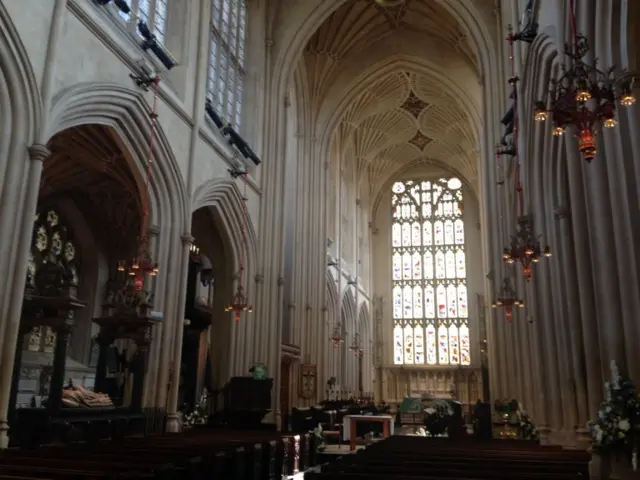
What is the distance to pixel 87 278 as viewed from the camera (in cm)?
1733

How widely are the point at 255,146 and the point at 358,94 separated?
858 centimetres

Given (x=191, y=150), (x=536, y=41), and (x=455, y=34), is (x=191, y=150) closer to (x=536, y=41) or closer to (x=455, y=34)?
(x=536, y=41)

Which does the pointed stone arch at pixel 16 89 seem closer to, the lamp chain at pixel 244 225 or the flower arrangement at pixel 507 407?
the lamp chain at pixel 244 225

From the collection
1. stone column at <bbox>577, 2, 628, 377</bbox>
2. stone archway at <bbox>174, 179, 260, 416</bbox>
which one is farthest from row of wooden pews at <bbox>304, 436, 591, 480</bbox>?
stone archway at <bbox>174, 179, 260, 416</bbox>

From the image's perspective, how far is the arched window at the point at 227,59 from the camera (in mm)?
16234

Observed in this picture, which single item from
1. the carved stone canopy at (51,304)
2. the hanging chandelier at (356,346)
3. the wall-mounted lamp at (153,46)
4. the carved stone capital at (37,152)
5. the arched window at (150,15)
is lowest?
the carved stone canopy at (51,304)

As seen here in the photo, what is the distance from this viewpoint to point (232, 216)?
16344 millimetres

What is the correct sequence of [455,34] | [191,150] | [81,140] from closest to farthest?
1. [81,140]
2. [191,150]
3. [455,34]

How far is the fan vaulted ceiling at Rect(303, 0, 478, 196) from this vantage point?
23156 millimetres

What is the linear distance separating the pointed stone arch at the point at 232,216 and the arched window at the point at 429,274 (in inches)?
756

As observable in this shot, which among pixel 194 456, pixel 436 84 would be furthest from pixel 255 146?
pixel 194 456

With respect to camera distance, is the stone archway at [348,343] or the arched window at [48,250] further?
the stone archway at [348,343]

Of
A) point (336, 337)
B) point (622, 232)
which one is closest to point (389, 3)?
point (336, 337)

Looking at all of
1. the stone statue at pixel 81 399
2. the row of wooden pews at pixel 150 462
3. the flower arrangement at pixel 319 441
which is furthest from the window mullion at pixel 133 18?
the flower arrangement at pixel 319 441
